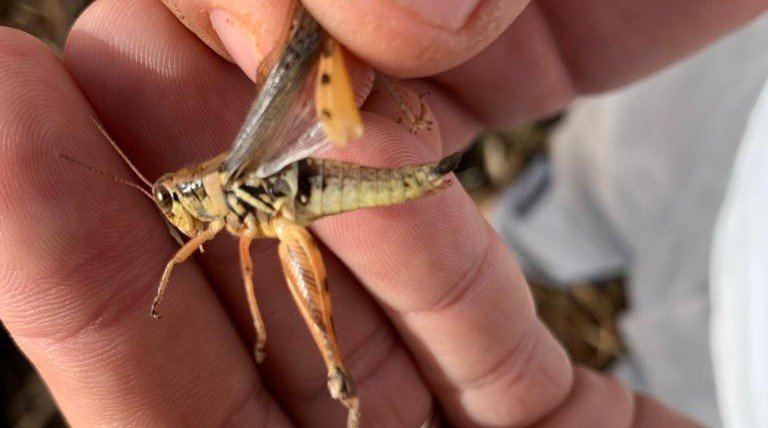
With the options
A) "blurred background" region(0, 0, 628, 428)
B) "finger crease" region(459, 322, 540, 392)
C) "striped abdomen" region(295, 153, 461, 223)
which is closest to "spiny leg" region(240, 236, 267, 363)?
"striped abdomen" region(295, 153, 461, 223)

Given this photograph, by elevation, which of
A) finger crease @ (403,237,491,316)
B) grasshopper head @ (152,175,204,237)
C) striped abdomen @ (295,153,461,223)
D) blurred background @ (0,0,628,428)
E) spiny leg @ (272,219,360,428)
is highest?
grasshopper head @ (152,175,204,237)

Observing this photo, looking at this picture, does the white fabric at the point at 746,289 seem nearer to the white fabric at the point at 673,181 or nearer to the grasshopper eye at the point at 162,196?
the white fabric at the point at 673,181

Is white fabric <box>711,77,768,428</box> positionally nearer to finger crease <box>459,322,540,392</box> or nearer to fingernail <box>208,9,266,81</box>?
finger crease <box>459,322,540,392</box>

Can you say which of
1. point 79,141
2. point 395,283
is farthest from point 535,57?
point 79,141

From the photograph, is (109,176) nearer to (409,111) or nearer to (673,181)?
Result: (409,111)

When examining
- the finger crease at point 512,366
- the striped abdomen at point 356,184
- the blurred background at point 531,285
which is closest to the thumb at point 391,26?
the striped abdomen at point 356,184

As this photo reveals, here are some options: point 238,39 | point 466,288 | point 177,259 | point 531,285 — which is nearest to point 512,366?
point 466,288
